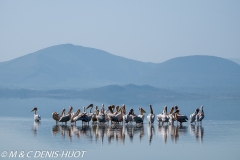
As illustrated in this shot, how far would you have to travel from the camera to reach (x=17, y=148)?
16.1 meters

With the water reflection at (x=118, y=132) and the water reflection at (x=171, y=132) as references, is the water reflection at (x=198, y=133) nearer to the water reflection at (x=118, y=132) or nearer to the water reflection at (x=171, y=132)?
the water reflection at (x=118, y=132)

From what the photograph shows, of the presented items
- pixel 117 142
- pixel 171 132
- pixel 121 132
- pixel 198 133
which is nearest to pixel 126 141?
pixel 117 142

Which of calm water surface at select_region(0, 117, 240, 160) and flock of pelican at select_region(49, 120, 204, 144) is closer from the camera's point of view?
calm water surface at select_region(0, 117, 240, 160)

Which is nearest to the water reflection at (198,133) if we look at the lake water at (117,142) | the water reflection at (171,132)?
the lake water at (117,142)

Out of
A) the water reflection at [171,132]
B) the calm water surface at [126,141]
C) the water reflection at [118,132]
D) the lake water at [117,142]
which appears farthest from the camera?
the water reflection at [171,132]

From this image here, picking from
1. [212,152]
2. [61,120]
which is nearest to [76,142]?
[212,152]

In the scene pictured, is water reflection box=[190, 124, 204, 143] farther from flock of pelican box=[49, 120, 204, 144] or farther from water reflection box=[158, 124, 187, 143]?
water reflection box=[158, 124, 187, 143]

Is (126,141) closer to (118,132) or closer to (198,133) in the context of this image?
(118,132)

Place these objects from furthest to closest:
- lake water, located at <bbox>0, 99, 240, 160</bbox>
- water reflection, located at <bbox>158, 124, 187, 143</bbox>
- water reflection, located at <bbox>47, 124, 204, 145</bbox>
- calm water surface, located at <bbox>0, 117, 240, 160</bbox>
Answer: water reflection, located at <bbox>158, 124, 187, 143</bbox>
water reflection, located at <bbox>47, 124, 204, 145</bbox>
calm water surface, located at <bbox>0, 117, 240, 160</bbox>
lake water, located at <bbox>0, 99, 240, 160</bbox>

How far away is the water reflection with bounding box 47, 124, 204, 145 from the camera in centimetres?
1884

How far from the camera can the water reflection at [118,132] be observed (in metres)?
18.8

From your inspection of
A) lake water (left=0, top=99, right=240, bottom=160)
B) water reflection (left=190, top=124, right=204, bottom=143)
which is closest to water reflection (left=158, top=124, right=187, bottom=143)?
lake water (left=0, top=99, right=240, bottom=160)

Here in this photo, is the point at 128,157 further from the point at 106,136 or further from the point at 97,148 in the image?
the point at 106,136

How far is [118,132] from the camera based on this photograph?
2089cm
